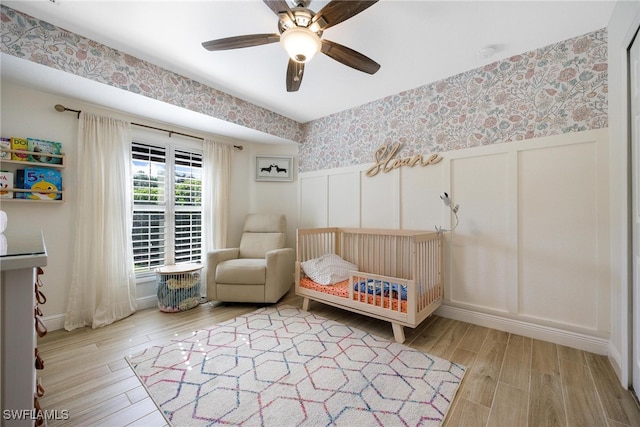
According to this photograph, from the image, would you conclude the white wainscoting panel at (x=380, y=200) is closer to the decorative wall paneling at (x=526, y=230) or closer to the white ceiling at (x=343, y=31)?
the decorative wall paneling at (x=526, y=230)

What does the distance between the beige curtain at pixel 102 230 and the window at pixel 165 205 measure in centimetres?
→ 19

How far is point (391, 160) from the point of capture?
2963 mm

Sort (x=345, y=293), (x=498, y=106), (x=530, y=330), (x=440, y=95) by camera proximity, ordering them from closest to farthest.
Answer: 1. (x=530, y=330)
2. (x=498, y=106)
3. (x=345, y=293)
4. (x=440, y=95)

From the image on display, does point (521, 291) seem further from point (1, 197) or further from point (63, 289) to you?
point (1, 197)

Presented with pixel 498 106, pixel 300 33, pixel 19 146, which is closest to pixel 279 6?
pixel 300 33

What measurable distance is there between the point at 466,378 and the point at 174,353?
2101mm

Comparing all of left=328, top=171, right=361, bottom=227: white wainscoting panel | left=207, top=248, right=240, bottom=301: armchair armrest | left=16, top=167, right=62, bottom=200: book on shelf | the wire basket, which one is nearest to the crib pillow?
left=328, top=171, right=361, bottom=227: white wainscoting panel

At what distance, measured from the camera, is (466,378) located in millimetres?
1649

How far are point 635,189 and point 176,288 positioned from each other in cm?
383

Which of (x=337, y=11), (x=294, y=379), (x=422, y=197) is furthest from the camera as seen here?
(x=422, y=197)

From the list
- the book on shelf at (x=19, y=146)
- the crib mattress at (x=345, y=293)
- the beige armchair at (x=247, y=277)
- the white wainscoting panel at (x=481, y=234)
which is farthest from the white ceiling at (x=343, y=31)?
the crib mattress at (x=345, y=293)

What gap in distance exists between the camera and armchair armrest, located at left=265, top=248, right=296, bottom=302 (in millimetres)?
2857

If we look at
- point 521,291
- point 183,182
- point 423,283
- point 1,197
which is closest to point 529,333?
point 521,291

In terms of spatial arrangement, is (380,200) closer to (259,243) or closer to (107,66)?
(259,243)
